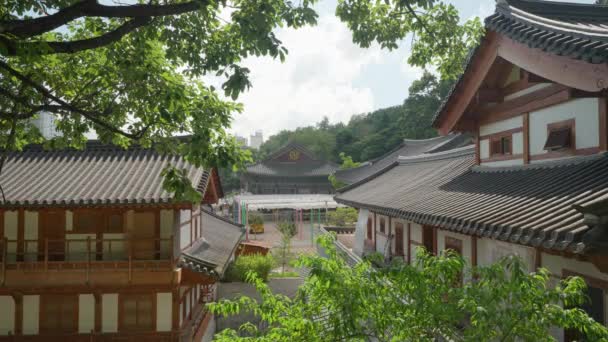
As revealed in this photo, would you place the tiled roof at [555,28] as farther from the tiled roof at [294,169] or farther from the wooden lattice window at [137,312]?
the tiled roof at [294,169]

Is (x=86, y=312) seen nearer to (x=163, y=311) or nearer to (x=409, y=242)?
(x=163, y=311)

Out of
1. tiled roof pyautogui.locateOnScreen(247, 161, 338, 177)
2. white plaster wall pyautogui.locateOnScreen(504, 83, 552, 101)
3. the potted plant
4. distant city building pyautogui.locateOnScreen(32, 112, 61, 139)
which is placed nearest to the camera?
white plaster wall pyautogui.locateOnScreen(504, 83, 552, 101)

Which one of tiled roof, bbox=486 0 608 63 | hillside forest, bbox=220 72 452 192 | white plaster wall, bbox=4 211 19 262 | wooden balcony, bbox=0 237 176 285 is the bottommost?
wooden balcony, bbox=0 237 176 285

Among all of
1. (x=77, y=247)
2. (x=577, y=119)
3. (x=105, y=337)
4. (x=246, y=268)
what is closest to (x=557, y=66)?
(x=577, y=119)


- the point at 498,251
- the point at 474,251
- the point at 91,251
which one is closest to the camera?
the point at 498,251

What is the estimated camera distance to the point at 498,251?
23.8ft

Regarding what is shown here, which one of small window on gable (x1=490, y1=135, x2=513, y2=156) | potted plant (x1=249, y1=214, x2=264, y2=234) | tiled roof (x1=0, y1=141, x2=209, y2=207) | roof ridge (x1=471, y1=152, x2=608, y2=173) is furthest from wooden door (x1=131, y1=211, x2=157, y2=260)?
potted plant (x1=249, y1=214, x2=264, y2=234)

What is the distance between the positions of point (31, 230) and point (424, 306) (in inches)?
480

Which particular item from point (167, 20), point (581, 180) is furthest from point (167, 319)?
point (581, 180)

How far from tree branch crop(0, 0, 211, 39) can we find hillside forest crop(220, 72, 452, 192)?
166 ft

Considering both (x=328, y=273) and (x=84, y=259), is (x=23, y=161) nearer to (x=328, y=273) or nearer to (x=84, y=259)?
(x=84, y=259)

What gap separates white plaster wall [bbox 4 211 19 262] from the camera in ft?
38.2

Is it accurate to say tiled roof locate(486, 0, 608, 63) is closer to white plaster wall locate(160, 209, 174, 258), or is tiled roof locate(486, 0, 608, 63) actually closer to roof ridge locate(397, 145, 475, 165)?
roof ridge locate(397, 145, 475, 165)

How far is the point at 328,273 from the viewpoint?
12.1 feet
